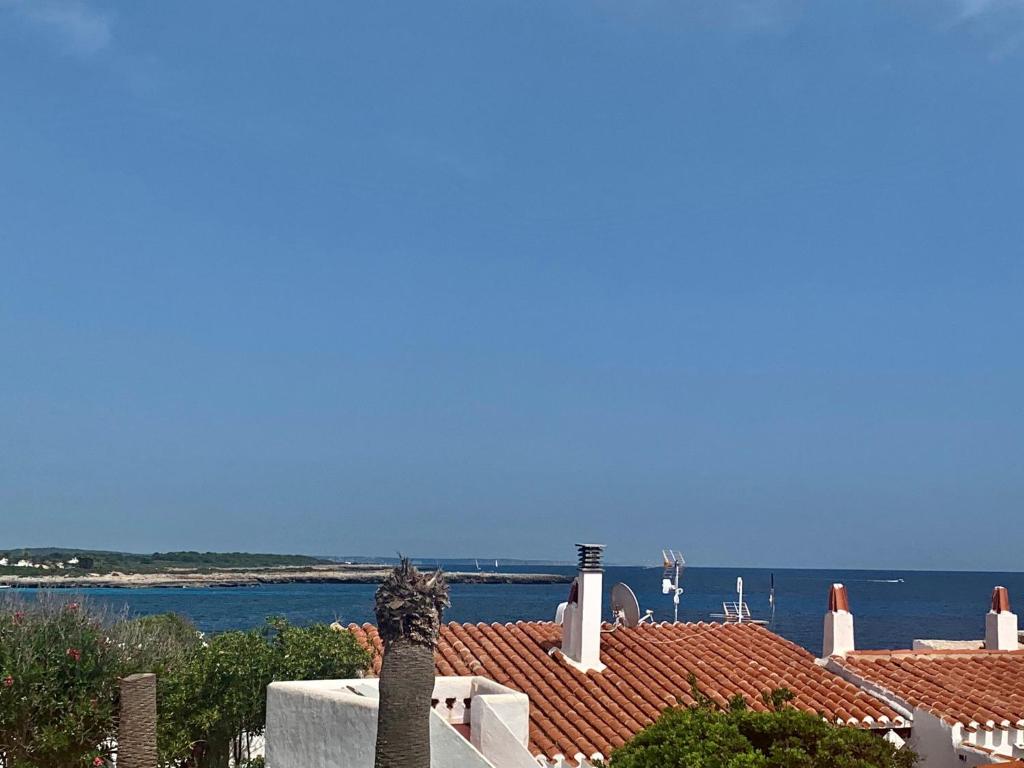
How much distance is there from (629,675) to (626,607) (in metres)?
2.44

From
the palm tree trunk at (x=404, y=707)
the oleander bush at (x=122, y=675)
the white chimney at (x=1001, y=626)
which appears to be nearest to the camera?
the palm tree trunk at (x=404, y=707)

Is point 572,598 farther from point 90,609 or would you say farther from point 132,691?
point 90,609

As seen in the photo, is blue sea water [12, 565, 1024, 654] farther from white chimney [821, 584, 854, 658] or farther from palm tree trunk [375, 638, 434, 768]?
palm tree trunk [375, 638, 434, 768]

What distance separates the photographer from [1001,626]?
19.6 meters

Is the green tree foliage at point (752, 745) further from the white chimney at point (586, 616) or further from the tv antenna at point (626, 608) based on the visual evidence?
the tv antenna at point (626, 608)

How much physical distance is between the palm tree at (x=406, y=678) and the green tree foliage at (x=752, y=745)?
1.96m

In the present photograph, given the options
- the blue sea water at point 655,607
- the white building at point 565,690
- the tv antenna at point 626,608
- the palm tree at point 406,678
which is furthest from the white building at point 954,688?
the blue sea water at point 655,607

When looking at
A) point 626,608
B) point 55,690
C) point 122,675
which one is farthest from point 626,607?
point 55,690

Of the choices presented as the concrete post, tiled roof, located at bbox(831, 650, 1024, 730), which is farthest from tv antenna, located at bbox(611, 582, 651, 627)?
the concrete post

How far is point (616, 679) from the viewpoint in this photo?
15961mm

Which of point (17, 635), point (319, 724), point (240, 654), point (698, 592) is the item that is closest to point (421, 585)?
point (319, 724)

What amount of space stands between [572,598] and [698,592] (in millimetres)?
164917

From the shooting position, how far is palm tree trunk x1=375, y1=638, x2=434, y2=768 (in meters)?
9.44

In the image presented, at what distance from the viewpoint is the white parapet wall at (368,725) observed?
11219 mm
